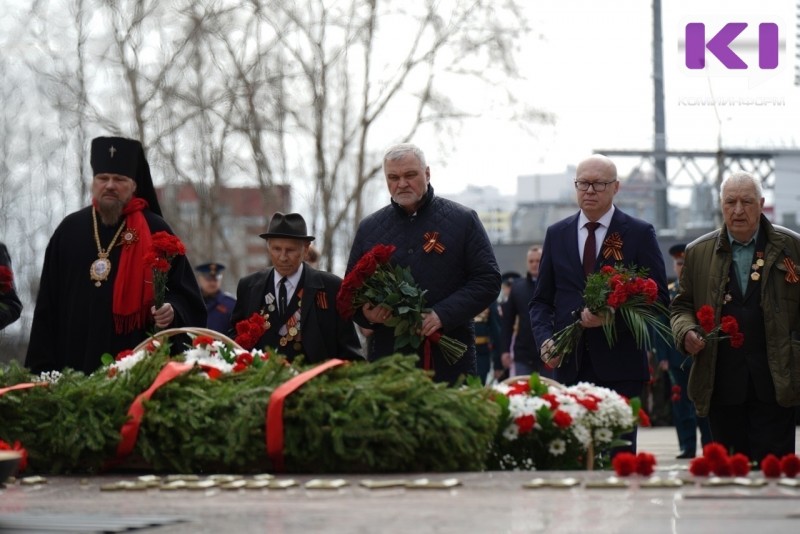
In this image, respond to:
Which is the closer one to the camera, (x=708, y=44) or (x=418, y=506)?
(x=418, y=506)

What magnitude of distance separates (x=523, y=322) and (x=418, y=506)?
43.3ft

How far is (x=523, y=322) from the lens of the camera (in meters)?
17.6

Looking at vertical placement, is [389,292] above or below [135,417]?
above

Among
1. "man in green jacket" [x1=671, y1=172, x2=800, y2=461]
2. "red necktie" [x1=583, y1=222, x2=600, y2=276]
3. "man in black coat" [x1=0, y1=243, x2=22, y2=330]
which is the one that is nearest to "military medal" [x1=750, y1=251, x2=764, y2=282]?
"man in green jacket" [x1=671, y1=172, x2=800, y2=461]

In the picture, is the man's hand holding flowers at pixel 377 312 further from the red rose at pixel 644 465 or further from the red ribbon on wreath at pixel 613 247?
the red rose at pixel 644 465

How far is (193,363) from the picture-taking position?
6410 mm

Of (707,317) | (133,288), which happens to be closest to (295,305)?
(133,288)

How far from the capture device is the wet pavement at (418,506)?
403 centimetres

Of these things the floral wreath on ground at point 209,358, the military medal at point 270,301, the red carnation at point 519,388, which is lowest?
the red carnation at point 519,388

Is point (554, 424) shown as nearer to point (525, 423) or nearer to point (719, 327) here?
point (525, 423)

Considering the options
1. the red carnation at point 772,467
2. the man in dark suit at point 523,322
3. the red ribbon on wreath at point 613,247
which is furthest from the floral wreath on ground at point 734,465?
the man in dark suit at point 523,322

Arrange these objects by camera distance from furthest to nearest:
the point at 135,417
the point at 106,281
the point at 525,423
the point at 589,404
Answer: the point at 106,281
the point at 589,404
the point at 525,423
the point at 135,417

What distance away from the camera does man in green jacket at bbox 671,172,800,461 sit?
8688mm

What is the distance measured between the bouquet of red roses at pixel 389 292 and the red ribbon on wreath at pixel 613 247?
1.22 metres
